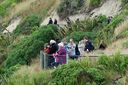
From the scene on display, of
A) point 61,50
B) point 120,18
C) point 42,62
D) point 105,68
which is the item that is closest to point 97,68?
point 105,68

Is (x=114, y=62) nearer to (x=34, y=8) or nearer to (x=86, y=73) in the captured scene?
(x=86, y=73)

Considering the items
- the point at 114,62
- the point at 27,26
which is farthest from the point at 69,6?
the point at 114,62

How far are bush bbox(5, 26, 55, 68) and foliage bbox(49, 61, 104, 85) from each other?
6535 mm

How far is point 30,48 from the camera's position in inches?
562

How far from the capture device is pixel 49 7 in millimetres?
33000

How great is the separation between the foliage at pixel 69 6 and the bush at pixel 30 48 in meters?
12.5

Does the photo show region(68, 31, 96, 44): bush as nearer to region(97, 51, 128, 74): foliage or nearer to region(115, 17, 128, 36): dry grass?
region(115, 17, 128, 36): dry grass

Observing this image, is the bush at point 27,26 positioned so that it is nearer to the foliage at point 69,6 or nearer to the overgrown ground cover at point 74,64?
the overgrown ground cover at point 74,64

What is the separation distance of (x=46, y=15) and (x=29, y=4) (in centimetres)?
550

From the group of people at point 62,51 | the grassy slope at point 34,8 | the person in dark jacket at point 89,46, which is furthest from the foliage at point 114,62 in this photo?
the grassy slope at point 34,8

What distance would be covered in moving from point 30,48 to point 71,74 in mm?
7356

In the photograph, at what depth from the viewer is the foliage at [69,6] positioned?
27203 millimetres

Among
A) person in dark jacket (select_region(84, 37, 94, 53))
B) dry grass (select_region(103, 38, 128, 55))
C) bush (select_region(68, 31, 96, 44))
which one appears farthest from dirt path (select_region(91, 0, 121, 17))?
person in dark jacket (select_region(84, 37, 94, 53))

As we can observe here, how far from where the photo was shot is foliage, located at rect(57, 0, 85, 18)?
27.2 meters
